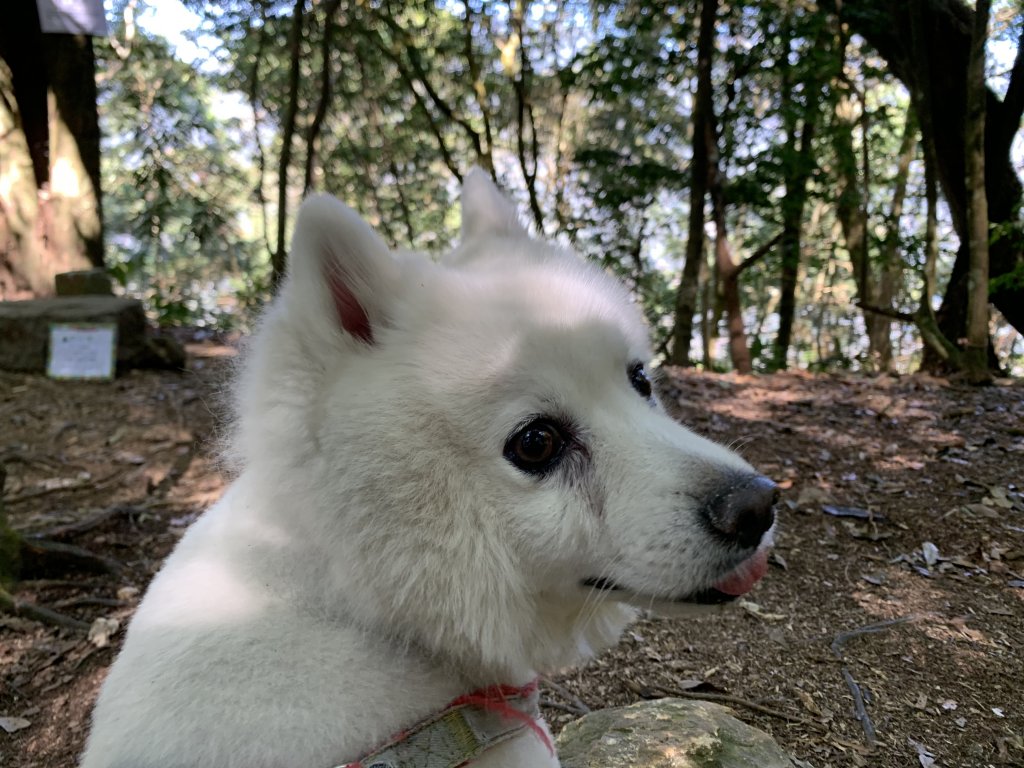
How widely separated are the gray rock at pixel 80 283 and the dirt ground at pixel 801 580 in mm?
1444

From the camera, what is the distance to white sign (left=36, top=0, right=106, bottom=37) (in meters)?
4.77

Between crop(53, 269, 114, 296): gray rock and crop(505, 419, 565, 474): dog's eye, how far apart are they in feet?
23.7

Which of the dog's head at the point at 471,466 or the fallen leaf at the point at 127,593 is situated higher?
the dog's head at the point at 471,466

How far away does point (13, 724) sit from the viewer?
8.62 feet

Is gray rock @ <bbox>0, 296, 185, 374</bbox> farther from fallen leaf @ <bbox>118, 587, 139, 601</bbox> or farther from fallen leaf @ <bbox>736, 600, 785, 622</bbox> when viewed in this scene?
fallen leaf @ <bbox>736, 600, 785, 622</bbox>

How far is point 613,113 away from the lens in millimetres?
14578

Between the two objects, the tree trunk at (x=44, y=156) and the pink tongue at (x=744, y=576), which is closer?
the pink tongue at (x=744, y=576)

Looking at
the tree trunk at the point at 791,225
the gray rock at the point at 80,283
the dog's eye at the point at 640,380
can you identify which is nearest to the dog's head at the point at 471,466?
the dog's eye at the point at 640,380

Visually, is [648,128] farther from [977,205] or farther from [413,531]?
[413,531]

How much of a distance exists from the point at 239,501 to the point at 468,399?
0.65 metres

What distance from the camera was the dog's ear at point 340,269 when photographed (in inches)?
58.1

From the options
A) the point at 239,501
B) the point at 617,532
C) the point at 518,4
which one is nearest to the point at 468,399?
the point at 617,532

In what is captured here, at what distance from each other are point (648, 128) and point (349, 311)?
11259mm

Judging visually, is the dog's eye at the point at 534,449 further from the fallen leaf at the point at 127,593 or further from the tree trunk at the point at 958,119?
the tree trunk at the point at 958,119
